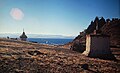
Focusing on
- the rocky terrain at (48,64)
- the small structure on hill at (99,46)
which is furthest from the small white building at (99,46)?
the rocky terrain at (48,64)

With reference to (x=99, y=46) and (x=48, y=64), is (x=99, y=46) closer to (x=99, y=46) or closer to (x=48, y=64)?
(x=99, y=46)

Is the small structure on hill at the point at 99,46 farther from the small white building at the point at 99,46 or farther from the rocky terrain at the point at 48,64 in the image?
the rocky terrain at the point at 48,64

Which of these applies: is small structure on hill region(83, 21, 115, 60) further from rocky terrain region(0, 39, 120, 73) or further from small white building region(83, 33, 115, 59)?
rocky terrain region(0, 39, 120, 73)

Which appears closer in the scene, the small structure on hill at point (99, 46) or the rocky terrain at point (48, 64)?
the rocky terrain at point (48, 64)

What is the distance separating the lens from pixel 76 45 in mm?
34344

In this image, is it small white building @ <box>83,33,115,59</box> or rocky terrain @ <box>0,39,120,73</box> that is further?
small white building @ <box>83,33,115,59</box>

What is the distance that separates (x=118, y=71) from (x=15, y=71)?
29.4ft

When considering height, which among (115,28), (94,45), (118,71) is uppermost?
(115,28)

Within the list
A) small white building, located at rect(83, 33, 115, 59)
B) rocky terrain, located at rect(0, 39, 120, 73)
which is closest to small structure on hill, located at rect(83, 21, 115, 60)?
small white building, located at rect(83, 33, 115, 59)

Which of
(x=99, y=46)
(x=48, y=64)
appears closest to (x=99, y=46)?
(x=99, y=46)

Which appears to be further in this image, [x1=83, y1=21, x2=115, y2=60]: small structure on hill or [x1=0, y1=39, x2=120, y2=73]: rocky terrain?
[x1=83, y1=21, x2=115, y2=60]: small structure on hill

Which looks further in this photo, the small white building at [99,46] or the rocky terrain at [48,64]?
the small white building at [99,46]

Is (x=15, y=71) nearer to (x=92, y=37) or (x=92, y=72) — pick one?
(x=92, y=72)

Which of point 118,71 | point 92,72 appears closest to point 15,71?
point 92,72
